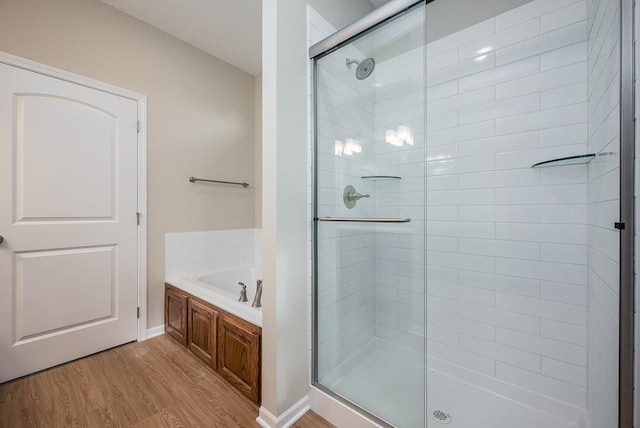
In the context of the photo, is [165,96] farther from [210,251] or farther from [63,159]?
[210,251]

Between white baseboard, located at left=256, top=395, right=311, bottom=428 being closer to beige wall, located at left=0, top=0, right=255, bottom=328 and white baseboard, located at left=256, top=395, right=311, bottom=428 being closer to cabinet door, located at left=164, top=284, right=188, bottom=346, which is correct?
cabinet door, located at left=164, top=284, right=188, bottom=346

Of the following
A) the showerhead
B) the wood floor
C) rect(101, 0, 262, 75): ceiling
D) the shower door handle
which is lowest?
the wood floor

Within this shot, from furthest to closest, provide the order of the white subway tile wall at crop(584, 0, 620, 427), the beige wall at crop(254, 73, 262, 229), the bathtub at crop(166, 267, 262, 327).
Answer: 1. the beige wall at crop(254, 73, 262, 229)
2. the bathtub at crop(166, 267, 262, 327)
3. the white subway tile wall at crop(584, 0, 620, 427)

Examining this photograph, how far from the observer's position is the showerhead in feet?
4.90

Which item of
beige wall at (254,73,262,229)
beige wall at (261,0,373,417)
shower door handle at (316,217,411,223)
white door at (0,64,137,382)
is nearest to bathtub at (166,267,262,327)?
beige wall at (261,0,373,417)

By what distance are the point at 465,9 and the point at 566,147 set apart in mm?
1096

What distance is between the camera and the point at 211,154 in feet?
9.03

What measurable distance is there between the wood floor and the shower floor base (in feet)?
0.88

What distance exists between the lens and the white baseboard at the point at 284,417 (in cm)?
138

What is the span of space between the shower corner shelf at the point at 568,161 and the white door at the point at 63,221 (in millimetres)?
2885

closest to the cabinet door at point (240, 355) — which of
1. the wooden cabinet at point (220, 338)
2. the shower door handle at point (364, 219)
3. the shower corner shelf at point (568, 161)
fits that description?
the wooden cabinet at point (220, 338)

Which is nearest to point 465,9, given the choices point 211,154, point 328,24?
point 328,24

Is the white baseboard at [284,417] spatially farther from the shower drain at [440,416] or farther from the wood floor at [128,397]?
the shower drain at [440,416]

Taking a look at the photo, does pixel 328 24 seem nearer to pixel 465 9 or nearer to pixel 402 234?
pixel 465 9
